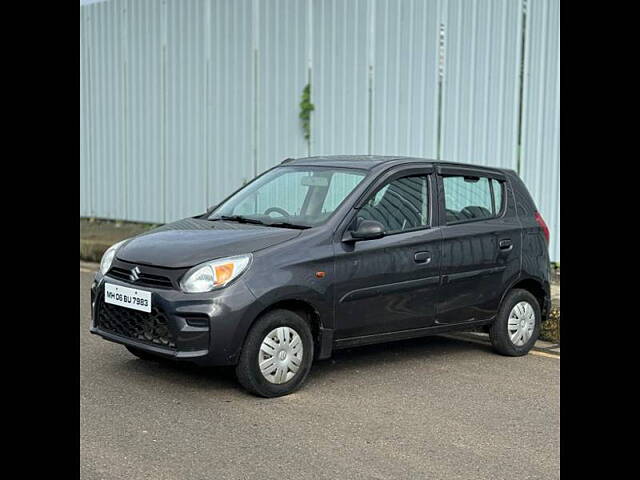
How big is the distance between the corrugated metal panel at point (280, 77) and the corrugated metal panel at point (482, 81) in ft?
9.17

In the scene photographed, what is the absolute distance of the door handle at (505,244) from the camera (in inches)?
291

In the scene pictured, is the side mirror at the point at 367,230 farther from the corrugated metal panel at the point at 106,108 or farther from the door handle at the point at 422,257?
the corrugated metal panel at the point at 106,108

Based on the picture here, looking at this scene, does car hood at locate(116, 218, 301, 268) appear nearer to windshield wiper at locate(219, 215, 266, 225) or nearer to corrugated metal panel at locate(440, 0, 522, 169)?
windshield wiper at locate(219, 215, 266, 225)

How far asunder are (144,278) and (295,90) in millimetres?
8510

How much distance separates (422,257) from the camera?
6801 millimetres

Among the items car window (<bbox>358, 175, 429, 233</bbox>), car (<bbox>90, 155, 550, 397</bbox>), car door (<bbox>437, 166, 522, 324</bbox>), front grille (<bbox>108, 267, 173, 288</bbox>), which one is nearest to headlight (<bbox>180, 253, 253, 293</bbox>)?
car (<bbox>90, 155, 550, 397</bbox>)

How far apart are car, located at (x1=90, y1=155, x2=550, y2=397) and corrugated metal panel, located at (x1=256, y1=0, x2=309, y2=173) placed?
6.55 m

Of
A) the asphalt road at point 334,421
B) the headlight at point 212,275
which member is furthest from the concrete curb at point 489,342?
the headlight at point 212,275

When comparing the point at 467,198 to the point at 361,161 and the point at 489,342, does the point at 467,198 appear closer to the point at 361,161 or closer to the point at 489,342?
the point at 361,161

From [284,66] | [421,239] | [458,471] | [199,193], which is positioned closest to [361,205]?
[421,239]

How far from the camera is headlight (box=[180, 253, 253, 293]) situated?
19.2 ft
